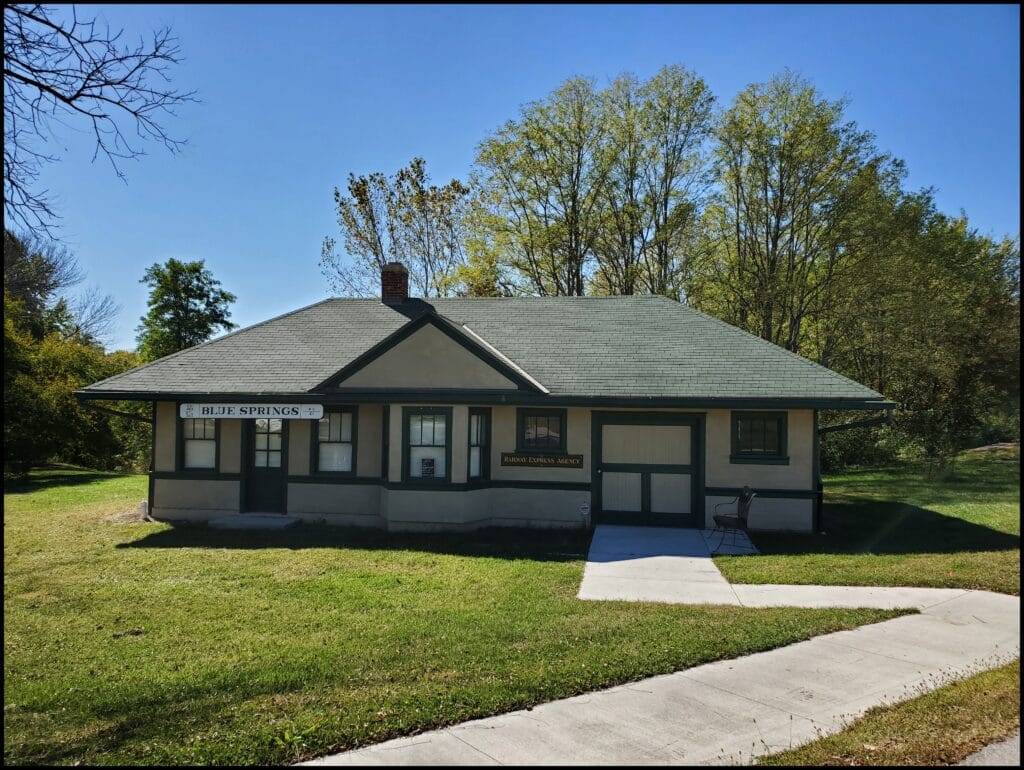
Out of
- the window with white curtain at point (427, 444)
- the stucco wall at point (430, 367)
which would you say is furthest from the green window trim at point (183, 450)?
the window with white curtain at point (427, 444)

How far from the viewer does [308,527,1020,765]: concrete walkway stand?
4.41 m

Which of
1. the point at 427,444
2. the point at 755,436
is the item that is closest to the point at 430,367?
the point at 427,444

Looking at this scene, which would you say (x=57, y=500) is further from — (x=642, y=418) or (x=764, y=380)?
(x=764, y=380)

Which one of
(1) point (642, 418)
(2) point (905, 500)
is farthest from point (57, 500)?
(2) point (905, 500)

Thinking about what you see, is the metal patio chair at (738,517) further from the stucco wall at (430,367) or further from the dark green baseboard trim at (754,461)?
the stucco wall at (430,367)

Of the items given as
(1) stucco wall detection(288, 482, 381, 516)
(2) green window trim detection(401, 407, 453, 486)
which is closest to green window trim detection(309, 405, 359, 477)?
(1) stucco wall detection(288, 482, 381, 516)

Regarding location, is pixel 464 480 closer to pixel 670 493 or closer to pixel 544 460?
pixel 544 460

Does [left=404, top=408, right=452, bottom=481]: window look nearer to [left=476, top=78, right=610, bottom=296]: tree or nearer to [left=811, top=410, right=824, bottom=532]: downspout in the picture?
[left=811, top=410, right=824, bottom=532]: downspout

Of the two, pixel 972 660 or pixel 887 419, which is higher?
pixel 887 419

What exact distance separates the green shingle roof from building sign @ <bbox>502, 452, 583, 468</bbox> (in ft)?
4.56

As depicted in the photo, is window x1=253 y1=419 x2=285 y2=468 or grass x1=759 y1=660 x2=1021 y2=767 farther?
window x1=253 y1=419 x2=285 y2=468

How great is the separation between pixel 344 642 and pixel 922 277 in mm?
25579

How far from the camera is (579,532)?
12.6 metres

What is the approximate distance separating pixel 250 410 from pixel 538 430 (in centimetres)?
585
